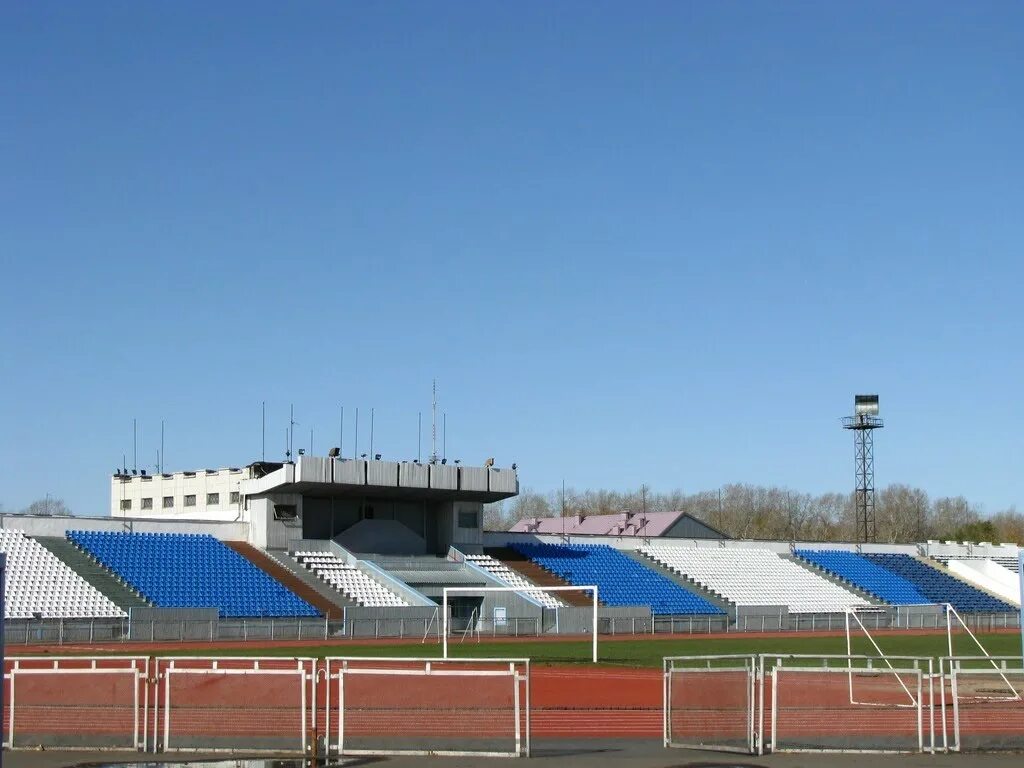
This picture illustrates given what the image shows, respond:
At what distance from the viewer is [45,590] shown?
179ft

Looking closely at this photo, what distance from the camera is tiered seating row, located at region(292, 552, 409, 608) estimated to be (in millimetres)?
62625

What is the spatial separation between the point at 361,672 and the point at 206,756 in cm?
236

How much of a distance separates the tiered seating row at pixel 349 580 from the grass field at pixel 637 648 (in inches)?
370

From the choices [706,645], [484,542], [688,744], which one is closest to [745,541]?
[484,542]

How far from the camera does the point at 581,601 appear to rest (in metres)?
67.8

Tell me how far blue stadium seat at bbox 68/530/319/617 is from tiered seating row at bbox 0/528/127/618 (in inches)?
92.8

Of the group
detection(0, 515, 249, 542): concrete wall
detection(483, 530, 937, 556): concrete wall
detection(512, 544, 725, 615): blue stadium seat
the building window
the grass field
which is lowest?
the grass field

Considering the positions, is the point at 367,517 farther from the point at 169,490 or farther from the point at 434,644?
the point at 434,644

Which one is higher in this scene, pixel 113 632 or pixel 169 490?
pixel 169 490

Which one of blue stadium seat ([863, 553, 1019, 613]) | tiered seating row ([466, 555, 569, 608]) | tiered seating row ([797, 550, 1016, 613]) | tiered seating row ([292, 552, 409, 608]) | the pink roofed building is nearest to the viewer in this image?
tiered seating row ([292, 552, 409, 608])

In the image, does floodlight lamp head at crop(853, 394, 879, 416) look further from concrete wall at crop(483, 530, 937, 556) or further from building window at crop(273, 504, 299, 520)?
building window at crop(273, 504, 299, 520)

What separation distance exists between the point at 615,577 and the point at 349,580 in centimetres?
1686

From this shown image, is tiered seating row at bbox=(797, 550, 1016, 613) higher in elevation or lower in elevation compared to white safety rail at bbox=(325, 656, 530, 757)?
lower

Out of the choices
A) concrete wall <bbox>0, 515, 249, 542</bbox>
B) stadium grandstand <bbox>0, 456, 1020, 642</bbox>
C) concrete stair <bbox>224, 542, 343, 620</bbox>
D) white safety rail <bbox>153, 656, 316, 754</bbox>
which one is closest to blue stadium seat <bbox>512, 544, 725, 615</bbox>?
stadium grandstand <bbox>0, 456, 1020, 642</bbox>
